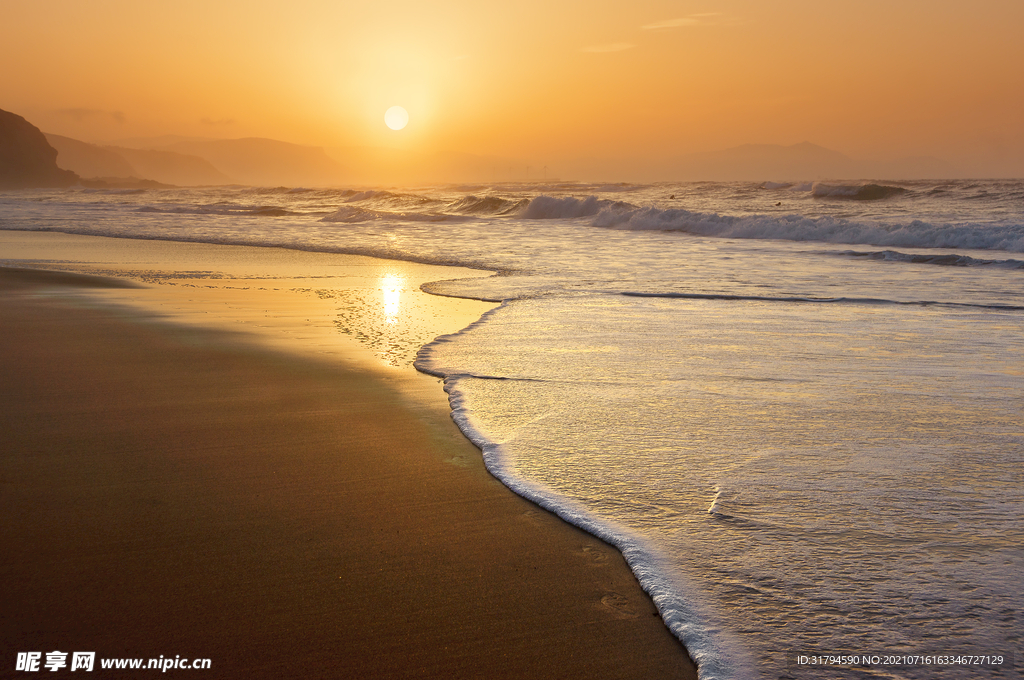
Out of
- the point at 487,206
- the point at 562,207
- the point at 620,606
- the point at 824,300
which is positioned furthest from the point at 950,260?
the point at 487,206

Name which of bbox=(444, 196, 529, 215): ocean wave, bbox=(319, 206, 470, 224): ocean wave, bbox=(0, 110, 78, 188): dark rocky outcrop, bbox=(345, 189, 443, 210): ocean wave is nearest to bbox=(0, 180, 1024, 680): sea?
bbox=(319, 206, 470, 224): ocean wave

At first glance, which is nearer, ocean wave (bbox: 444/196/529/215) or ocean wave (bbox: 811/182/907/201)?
ocean wave (bbox: 444/196/529/215)

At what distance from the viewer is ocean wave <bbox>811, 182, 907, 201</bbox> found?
121 ft

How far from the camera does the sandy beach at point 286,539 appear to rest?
6.24 feet

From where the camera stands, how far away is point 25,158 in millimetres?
112625

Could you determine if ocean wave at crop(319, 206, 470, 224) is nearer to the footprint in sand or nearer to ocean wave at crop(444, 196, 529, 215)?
ocean wave at crop(444, 196, 529, 215)

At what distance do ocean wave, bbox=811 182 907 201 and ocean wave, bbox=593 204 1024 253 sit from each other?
1835 cm

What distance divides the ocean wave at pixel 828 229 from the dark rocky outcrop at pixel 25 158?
114602 millimetres

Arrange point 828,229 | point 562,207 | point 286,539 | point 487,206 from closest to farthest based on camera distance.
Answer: point 286,539 → point 828,229 → point 562,207 → point 487,206

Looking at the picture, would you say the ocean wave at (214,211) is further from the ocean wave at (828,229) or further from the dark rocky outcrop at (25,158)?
the dark rocky outcrop at (25,158)

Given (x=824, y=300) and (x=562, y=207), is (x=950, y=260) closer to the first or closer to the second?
(x=824, y=300)

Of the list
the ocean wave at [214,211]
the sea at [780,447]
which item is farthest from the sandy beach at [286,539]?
the ocean wave at [214,211]

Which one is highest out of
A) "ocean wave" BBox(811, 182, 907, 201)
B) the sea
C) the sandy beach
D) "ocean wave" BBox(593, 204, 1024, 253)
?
"ocean wave" BBox(811, 182, 907, 201)

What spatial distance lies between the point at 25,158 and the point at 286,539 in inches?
5423
